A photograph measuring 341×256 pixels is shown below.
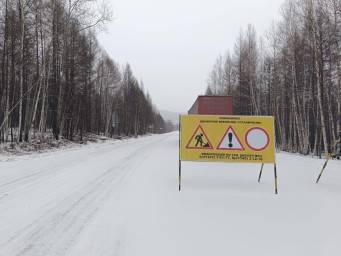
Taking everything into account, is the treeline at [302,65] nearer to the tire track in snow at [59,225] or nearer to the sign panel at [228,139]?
the sign panel at [228,139]

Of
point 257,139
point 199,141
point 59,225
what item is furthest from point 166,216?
point 257,139

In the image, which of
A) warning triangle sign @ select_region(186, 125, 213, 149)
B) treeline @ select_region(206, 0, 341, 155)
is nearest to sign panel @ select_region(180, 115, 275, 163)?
warning triangle sign @ select_region(186, 125, 213, 149)

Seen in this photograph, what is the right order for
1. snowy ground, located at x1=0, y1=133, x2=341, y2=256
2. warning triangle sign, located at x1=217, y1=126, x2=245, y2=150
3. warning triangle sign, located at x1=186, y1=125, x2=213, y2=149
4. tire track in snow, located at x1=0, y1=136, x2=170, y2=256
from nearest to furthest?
tire track in snow, located at x1=0, y1=136, x2=170, y2=256 < snowy ground, located at x1=0, y1=133, x2=341, y2=256 < warning triangle sign, located at x1=217, y1=126, x2=245, y2=150 < warning triangle sign, located at x1=186, y1=125, x2=213, y2=149

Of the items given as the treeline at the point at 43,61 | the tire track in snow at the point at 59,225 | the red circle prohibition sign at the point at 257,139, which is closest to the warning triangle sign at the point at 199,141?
the red circle prohibition sign at the point at 257,139

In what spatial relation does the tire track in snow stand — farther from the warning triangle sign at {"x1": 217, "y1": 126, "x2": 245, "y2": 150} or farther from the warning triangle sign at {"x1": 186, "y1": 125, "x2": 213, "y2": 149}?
the warning triangle sign at {"x1": 217, "y1": 126, "x2": 245, "y2": 150}

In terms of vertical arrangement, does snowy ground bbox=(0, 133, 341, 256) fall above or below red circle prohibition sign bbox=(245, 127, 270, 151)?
below

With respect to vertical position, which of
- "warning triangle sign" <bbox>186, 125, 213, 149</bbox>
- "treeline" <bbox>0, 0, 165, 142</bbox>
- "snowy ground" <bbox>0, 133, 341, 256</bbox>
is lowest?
"snowy ground" <bbox>0, 133, 341, 256</bbox>

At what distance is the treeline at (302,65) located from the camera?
1997 cm

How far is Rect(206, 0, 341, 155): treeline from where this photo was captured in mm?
19969

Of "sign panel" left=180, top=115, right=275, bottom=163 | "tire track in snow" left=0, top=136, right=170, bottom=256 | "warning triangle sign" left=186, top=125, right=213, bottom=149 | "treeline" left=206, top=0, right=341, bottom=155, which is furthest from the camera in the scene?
"treeline" left=206, top=0, right=341, bottom=155

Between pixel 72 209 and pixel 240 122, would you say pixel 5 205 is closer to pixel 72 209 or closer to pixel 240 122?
pixel 72 209

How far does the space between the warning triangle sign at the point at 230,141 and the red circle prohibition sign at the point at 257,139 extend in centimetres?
24

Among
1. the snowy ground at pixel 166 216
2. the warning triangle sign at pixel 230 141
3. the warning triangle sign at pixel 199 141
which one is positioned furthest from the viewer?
the warning triangle sign at pixel 199 141

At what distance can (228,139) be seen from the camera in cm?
807
